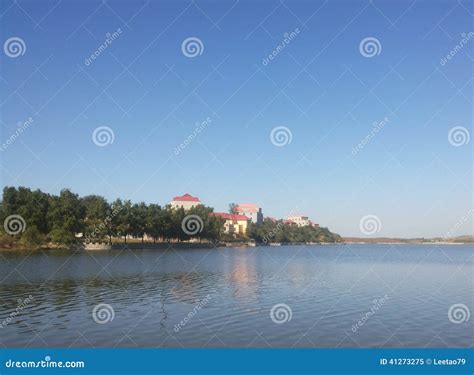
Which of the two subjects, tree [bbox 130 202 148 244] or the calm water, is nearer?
→ the calm water

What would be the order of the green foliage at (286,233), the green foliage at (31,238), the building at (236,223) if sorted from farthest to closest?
the building at (236,223) → the green foliage at (286,233) → the green foliage at (31,238)

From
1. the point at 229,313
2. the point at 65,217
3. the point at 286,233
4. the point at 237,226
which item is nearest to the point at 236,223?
the point at 237,226

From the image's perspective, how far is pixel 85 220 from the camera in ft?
230

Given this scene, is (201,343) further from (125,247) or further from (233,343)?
(125,247)

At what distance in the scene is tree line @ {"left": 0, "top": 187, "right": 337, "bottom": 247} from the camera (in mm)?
61094

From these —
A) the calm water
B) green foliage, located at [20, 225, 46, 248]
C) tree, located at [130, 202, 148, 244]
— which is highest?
tree, located at [130, 202, 148, 244]

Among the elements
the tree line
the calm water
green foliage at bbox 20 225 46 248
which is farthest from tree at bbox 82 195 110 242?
the calm water

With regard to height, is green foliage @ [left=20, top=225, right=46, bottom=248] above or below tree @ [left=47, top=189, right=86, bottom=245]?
below

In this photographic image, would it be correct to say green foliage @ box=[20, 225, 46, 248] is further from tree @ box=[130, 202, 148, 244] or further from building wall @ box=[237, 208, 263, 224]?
building wall @ box=[237, 208, 263, 224]

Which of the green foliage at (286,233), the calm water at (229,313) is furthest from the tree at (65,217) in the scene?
the green foliage at (286,233)

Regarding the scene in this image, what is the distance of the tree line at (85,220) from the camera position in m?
61.1

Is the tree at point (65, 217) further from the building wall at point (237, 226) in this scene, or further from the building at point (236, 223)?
the building wall at point (237, 226)

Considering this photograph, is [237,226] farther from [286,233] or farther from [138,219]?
[138,219]

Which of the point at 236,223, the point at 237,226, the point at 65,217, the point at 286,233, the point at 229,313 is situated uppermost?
the point at 65,217
